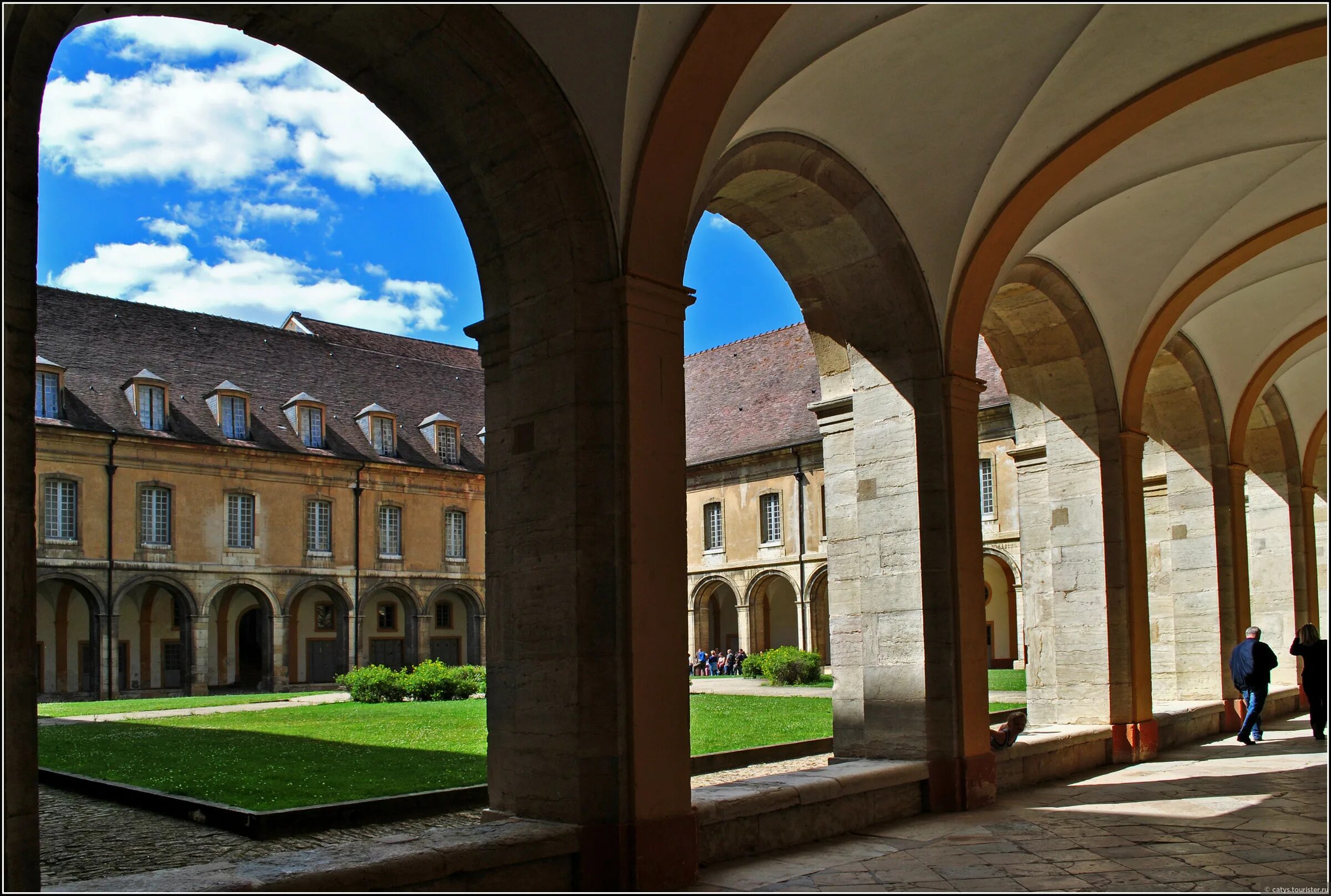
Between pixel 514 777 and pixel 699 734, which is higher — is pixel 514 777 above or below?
above

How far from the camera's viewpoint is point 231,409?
30.9m

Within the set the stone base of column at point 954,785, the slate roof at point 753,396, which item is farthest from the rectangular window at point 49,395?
the stone base of column at point 954,785

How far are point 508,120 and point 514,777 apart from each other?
3.18 metres

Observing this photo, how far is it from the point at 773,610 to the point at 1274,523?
22.5m

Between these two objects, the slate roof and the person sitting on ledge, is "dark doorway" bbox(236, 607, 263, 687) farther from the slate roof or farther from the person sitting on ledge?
the person sitting on ledge

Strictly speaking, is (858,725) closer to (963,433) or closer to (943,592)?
(943,592)

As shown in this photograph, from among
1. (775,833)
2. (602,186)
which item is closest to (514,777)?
(775,833)

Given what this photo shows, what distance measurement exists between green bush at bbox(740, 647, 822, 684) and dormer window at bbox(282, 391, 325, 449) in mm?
15137

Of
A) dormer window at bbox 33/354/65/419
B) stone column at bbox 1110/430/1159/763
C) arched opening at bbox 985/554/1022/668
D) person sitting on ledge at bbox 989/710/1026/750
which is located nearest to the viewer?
person sitting on ledge at bbox 989/710/1026/750

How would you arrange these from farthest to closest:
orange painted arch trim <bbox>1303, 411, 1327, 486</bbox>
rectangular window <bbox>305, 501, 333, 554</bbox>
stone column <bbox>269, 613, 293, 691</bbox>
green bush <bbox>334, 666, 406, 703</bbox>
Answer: rectangular window <bbox>305, 501, 333, 554</bbox> → stone column <bbox>269, 613, 293, 691</bbox> → green bush <bbox>334, 666, 406, 703</bbox> → orange painted arch trim <bbox>1303, 411, 1327, 486</bbox>

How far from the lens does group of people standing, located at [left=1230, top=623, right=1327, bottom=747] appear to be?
1136 centimetres

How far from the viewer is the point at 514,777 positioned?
550 cm

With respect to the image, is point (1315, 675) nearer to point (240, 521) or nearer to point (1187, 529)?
point (1187, 529)

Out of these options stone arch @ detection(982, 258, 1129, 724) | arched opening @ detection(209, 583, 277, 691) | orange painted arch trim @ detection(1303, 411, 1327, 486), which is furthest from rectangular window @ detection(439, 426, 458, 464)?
stone arch @ detection(982, 258, 1129, 724)
